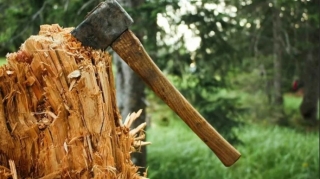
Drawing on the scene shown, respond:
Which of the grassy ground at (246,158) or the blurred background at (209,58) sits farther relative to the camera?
the grassy ground at (246,158)

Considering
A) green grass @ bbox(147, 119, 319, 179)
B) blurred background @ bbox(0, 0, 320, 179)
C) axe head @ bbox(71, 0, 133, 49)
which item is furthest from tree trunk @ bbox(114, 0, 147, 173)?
axe head @ bbox(71, 0, 133, 49)

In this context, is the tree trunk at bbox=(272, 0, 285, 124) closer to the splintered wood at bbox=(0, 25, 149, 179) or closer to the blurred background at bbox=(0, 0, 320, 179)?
the blurred background at bbox=(0, 0, 320, 179)

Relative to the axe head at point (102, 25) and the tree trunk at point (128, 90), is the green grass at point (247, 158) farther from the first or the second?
the axe head at point (102, 25)

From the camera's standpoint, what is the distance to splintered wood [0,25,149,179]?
5.86 ft

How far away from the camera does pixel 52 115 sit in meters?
1.79

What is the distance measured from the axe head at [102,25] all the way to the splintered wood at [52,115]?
9 cm

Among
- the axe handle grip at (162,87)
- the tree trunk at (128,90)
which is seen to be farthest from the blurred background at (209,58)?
the axe handle grip at (162,87)

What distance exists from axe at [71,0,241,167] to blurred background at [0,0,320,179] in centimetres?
222

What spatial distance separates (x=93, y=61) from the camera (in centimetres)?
187

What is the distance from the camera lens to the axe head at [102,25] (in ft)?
6.20

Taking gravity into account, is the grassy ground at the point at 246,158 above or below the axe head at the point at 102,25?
below

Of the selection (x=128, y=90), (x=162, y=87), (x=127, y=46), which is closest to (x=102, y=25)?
(x=127, y=46)

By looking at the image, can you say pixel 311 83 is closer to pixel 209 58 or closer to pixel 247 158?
pixel 247 158

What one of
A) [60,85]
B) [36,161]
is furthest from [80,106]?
[36,161]
